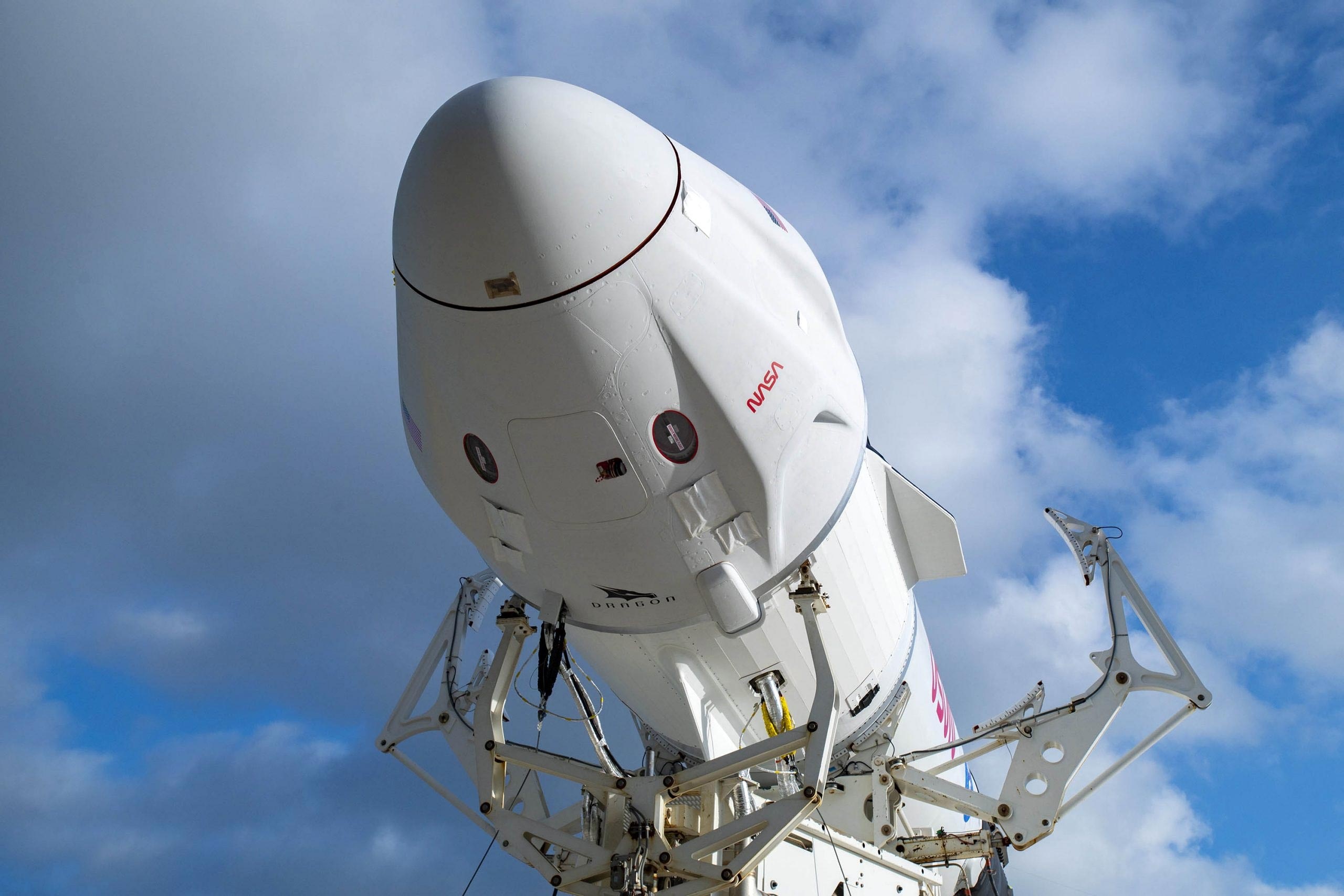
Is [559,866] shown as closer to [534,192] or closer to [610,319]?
[610,319]

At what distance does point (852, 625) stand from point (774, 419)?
7.68ft

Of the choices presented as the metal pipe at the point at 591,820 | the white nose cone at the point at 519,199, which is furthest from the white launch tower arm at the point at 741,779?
the white nose cone at the point at 519,199

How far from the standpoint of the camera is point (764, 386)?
20.6ft

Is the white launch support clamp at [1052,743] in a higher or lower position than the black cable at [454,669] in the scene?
lower

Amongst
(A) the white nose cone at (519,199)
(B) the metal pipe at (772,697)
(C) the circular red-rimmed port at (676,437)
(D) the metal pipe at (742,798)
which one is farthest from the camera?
(B) the metal pipe at (772,697)

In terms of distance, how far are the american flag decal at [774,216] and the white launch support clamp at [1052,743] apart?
13.8 ft

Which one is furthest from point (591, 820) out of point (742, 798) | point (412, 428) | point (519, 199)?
point (519, 199)

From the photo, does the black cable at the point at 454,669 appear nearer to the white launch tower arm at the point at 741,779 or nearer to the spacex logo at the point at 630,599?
the white launch tower arm at the point at 741,779

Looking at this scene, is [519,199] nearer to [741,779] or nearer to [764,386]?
[764,386]

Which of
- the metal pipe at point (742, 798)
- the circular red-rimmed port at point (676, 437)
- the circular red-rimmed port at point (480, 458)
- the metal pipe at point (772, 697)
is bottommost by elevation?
the metal pipe at point (742, 798)

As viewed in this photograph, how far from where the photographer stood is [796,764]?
745 centimetres

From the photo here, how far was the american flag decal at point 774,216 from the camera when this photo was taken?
Answer: 23.0 ft

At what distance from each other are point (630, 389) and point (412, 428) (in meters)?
1.75

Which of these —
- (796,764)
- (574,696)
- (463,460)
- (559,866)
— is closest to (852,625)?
(796,764)
